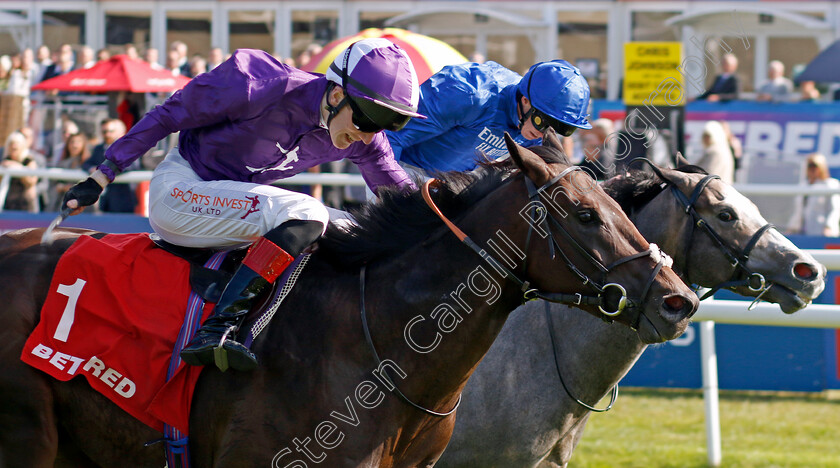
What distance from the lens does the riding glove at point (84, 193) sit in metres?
3.22

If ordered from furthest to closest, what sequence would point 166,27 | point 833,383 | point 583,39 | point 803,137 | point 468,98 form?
point 166,27 < point 583,39 < point 803,137 < point 833,383 < point 468,98

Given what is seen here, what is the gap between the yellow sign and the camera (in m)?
6.81

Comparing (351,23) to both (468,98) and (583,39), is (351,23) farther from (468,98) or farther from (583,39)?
(468,98)

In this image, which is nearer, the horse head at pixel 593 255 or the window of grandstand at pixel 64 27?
the horse head at pixel 593 255

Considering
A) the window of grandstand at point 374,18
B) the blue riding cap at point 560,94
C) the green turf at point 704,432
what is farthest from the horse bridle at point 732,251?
the window of grandstand at point 374,18

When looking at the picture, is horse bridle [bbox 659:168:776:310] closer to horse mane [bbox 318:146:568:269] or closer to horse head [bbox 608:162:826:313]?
horse head [bbox 608:162:826:313]

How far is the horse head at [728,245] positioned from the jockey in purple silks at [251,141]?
1356 millimetres

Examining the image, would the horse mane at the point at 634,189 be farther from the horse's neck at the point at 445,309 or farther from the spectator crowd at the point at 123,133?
the horse's neck at the point at 445,309

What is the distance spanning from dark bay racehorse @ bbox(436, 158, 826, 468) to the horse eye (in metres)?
1.16

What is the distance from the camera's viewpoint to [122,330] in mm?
3176

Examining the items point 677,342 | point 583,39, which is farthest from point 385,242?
point 583,39

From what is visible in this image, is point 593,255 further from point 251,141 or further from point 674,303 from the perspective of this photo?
point 251,141

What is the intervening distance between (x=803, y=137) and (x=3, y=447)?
30.1 ft

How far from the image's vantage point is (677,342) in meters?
7.28
